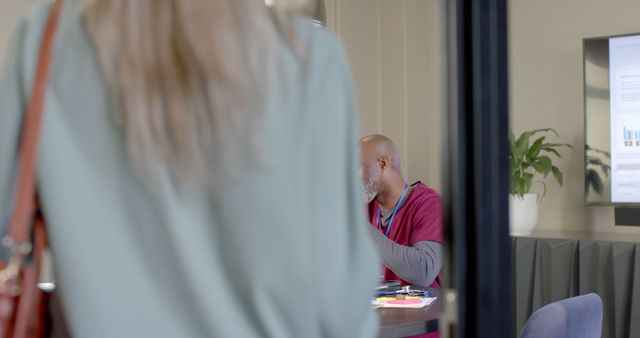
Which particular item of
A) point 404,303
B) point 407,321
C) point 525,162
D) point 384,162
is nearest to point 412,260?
point 404,303

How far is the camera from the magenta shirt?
3273 mm

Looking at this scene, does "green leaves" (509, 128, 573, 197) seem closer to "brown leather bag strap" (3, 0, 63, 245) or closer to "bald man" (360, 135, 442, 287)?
"bald man" (360, 135, 442, 287)

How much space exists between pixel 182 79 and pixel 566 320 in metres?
1.50

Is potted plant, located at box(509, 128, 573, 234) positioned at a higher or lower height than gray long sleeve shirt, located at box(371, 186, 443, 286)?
higher

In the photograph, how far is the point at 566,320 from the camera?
2131 millimetres

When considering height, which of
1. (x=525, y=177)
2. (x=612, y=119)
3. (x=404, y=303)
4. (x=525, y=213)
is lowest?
(x=404, y=303)

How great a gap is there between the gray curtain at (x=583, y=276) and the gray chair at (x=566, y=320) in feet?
8.04

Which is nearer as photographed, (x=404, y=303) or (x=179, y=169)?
(x=179, y=169)

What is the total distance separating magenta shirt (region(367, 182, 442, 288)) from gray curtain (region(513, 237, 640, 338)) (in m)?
1.61

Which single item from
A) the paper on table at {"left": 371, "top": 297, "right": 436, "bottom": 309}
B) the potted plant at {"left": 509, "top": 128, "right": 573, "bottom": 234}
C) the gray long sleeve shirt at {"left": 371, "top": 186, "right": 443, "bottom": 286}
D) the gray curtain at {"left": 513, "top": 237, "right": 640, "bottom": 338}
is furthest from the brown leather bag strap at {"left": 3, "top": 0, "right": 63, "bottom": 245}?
the potted plant at {"left": 509, "top": 128, "right": 573, "bottom": 234}

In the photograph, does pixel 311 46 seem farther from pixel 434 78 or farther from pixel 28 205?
pixel 28 205

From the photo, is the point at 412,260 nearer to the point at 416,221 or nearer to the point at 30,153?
the point at 416,221

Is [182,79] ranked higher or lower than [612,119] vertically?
lower

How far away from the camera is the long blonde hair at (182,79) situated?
909 mm
